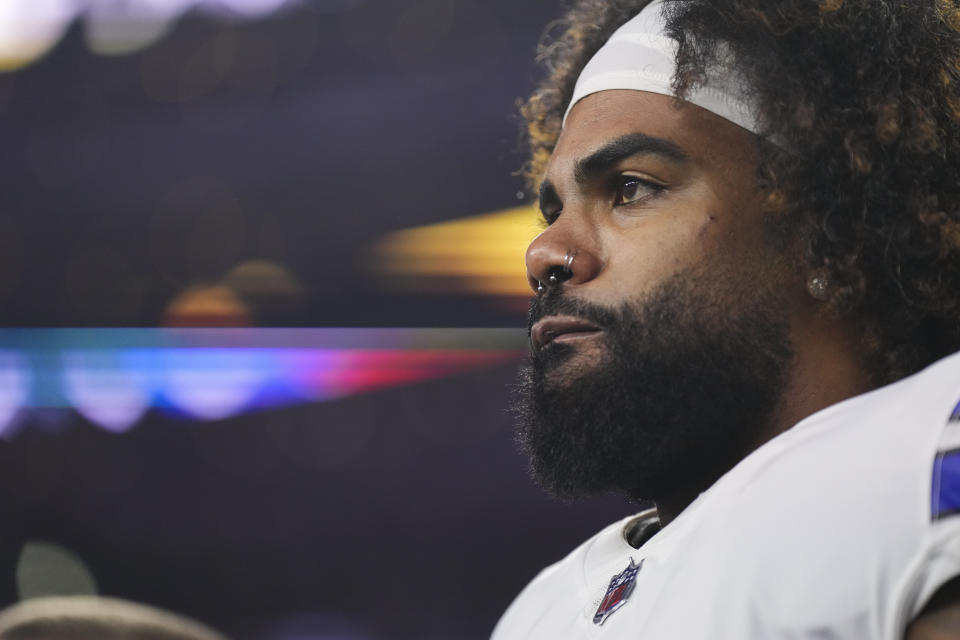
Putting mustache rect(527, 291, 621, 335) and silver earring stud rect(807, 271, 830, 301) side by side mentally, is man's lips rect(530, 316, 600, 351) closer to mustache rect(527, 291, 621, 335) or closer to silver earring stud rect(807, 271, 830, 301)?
mustache rect(527, 291, 621, 335)

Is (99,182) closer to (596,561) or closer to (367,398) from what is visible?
(367,398)

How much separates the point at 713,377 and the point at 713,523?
0.35m

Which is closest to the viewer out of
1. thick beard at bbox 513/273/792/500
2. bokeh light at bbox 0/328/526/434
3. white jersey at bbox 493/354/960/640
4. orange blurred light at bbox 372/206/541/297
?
white jersey at bbox 493/354/960/640

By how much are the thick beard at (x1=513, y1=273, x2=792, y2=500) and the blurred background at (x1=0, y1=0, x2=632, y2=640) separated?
4.26ft

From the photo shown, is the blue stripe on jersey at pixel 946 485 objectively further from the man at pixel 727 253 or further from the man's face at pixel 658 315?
the man's face at pixel 658 315

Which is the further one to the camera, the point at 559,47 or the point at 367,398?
the point at 367,398

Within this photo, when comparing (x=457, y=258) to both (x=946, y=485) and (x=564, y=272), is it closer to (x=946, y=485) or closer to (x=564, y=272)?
(x=564, y=272)

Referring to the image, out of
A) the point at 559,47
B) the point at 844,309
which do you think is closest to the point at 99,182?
the point at 559,47

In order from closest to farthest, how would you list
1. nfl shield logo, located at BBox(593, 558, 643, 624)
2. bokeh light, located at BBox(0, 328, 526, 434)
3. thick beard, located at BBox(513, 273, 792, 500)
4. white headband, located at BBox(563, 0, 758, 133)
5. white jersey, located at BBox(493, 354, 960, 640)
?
white jersey, located at BBox(493, 354, 960, 640) < nfl shield logo, located at BBox(593, 558, 643, 624) < thick beard, located at BBox(513, 273, 792, 500) < white headband, located at BBox(563, 0, 758, 133) < bokeh light, located at BBox(0, 328, 526, 434)

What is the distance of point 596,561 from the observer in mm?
1355

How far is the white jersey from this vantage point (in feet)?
2.40

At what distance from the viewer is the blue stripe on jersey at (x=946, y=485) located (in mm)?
734

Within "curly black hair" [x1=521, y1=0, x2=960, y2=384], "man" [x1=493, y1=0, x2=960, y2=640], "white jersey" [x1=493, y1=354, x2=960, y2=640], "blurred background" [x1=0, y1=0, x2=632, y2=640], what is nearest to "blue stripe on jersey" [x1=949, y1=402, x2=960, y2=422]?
"white jersey" [x1=493, y1=354, x2=960, y2=640]

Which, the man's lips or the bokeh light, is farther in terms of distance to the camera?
the bokeh light
